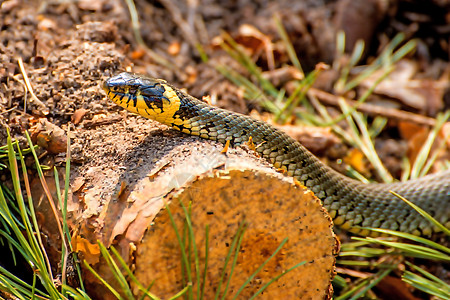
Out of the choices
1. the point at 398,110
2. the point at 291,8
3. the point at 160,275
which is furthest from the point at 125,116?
the point at 291,8

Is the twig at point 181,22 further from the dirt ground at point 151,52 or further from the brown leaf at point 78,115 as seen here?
the brown leaf at point 78,115

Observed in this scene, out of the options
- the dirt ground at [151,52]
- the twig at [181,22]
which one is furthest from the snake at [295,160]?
the twig at [181,22]

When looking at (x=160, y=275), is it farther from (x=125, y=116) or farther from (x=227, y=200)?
(x=125, y=116)

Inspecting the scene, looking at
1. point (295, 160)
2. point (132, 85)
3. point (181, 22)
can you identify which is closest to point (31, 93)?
point (132, 85)

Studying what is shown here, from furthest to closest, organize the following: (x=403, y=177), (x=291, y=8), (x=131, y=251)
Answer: (x=291, y=8)
(x=403, y=177)
(x=131, y=251)

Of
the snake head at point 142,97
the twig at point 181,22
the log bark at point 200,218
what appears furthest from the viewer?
the twig at point 181,22

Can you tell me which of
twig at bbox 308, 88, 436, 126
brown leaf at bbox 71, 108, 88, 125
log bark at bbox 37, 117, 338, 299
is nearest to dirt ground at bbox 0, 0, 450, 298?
brown leaf at bbox 71, 108, 88, 125
